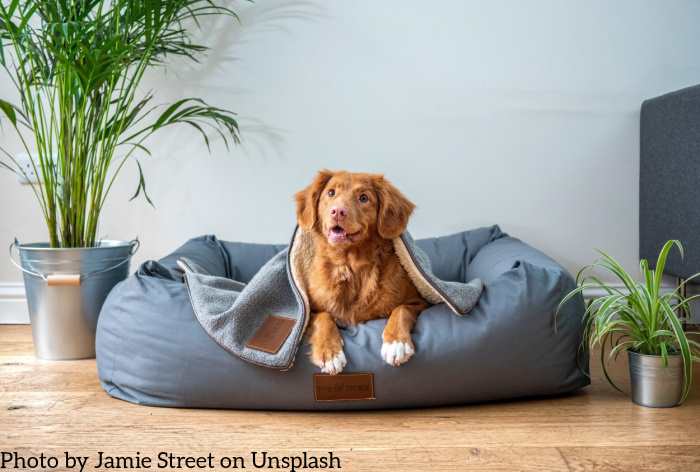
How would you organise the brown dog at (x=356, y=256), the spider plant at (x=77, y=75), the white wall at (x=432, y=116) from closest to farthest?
1. the brown dog at (x=356, y=256)
2. the spider plant at (x=77, y=75)
3. the white wall at (x=432, y=116)

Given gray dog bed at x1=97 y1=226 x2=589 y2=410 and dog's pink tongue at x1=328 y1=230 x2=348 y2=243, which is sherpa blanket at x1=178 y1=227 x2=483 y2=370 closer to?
gray dog bed at x1=97 y1=226 x2=589 y2=410

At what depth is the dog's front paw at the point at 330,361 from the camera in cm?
181

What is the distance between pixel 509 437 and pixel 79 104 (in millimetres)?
1981

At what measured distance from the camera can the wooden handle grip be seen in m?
2.46

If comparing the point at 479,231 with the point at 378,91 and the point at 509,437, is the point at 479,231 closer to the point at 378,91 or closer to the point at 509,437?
the point at 378,91

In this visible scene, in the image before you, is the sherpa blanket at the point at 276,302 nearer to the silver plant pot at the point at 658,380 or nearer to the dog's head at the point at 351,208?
the dog's head at the point at 351,208

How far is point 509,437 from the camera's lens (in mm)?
1670

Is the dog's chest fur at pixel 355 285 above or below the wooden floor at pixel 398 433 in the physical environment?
above

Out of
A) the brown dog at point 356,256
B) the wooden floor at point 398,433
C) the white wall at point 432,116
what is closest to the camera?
the wooden floor at point 398,433

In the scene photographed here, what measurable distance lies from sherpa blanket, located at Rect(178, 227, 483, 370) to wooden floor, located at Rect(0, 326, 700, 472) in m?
0.21

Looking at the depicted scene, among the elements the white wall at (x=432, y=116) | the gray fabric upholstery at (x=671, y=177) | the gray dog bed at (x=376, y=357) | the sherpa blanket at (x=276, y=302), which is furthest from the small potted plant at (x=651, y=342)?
the white wall at (x=432, y=116)

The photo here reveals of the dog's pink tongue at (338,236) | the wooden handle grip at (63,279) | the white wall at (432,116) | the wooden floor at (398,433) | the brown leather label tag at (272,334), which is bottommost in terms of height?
the wooden floor at (398,433)

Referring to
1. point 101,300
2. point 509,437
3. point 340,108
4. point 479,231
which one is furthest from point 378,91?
point 509,437

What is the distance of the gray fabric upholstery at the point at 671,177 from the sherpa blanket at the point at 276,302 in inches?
43.0
